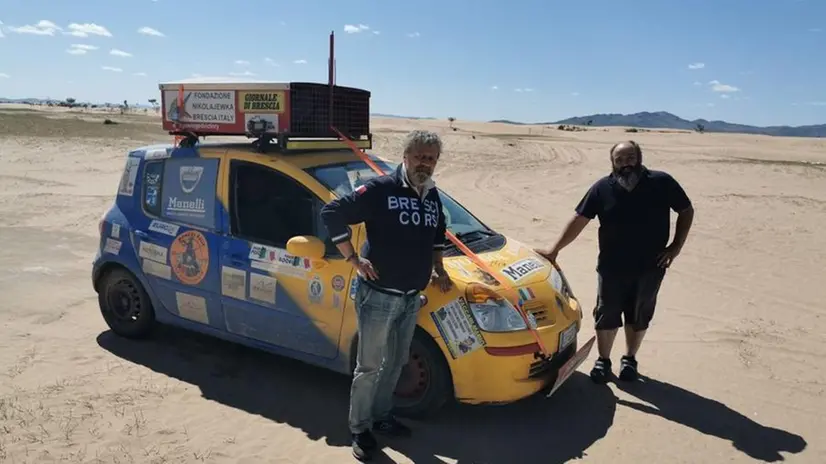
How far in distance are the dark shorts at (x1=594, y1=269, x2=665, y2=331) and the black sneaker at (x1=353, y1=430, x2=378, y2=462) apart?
7.52ft

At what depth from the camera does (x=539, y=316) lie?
4234 millimetres

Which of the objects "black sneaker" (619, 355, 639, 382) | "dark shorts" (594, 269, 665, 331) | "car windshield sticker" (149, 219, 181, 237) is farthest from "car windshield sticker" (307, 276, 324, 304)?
"black sneaker" (619, 355, 639, 382)

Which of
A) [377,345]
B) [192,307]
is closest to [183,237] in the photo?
[192,307]

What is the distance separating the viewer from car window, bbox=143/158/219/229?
504cm

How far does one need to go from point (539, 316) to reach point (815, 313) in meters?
4.62

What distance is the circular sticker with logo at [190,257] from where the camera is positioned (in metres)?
5.00

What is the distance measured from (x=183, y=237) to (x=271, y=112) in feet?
4.14

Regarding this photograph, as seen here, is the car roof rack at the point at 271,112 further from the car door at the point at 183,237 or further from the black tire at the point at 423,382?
the black tire at the point at 423,382

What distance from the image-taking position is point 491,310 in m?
4.05

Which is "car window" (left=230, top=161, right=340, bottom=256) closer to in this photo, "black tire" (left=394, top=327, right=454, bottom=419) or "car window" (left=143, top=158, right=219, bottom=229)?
"car window" (left=143, top=158, right=219, bottom=229)

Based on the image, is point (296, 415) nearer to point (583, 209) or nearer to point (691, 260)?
point (583, 209)

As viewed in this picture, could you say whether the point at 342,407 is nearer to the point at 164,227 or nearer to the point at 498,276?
the point at 498,276

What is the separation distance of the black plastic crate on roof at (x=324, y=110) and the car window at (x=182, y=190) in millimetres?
797

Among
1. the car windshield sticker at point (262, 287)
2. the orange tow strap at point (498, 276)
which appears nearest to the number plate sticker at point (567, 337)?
the orange tow strap at point (498, 276)
